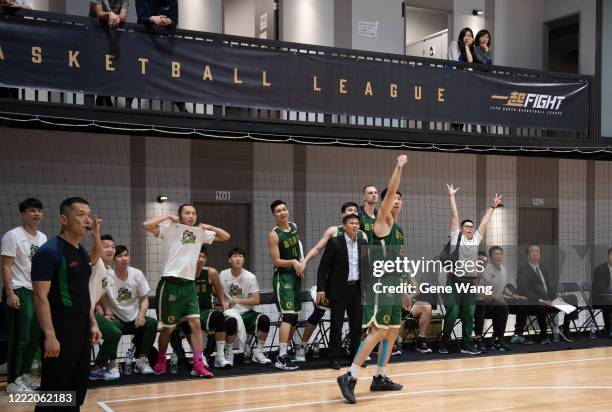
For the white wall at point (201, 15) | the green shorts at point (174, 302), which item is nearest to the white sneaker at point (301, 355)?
the green shorts at point (174, 302)

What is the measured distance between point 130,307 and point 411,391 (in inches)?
127

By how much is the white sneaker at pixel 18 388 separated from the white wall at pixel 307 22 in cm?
767

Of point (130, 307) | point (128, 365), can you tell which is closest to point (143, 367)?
point (128, 365)

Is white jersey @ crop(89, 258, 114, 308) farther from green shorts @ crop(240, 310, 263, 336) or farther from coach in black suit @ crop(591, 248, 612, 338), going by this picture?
coach in black suit @ crop(591, 248, 612, 338)

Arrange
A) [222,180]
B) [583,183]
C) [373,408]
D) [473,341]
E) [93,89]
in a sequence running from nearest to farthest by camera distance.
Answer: [373,408] < [93,89] < [473,341] < [222,180] < [583,183]

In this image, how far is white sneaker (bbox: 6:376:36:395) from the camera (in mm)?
6844

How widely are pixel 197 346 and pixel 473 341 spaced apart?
13.1 ft

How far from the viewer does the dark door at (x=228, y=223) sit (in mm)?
11750

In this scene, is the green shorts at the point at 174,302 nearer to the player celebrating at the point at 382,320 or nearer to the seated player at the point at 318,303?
the seated player at the point at 318,303

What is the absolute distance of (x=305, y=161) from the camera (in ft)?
40.7

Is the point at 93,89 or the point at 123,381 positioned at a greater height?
the point at 93,89

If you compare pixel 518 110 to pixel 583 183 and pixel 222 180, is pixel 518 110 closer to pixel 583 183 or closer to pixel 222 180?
pixel 583 183

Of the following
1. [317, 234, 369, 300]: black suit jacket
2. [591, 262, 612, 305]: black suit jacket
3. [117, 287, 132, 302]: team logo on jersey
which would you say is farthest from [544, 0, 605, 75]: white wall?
[117, 287, 132, 302]: team logo on jersey

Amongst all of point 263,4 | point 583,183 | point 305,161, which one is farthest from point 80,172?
point 583,183
